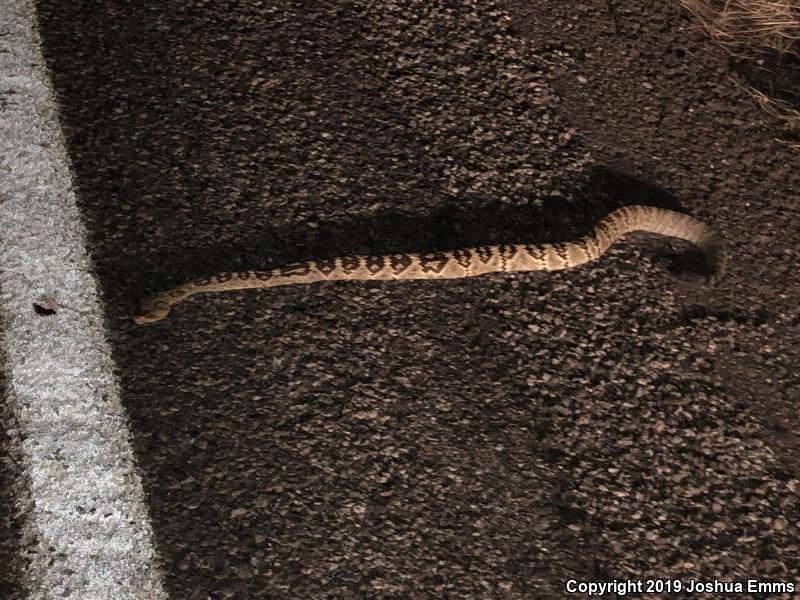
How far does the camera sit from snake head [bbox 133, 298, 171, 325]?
3619mm

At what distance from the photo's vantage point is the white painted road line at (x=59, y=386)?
9.95 feet

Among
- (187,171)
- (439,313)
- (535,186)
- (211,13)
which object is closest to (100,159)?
(187,171)

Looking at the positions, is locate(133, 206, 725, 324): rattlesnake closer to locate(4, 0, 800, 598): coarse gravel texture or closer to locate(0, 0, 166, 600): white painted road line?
locate(4, 0, 800, 598): coarse gravel texture

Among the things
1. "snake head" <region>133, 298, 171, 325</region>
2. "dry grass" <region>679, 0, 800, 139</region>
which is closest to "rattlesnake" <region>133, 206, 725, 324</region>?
"snake head" <region>133, 298, 171, 325</region>

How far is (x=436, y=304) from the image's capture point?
4004mm

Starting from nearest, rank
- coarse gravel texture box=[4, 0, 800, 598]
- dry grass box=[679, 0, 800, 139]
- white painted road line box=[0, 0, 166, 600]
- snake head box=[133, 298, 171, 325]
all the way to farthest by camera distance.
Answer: white painted road line box=[0, 0, 166, 600]
coarse gravel texture box=[4, 0, 800, 598]
snake head box=[133, 298, 171, 325]
dry grass box=[679, 0, 800, 139]

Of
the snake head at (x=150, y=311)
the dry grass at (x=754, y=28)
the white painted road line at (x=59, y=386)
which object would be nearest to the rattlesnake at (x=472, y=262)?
the snake head at (x=150, y=311)

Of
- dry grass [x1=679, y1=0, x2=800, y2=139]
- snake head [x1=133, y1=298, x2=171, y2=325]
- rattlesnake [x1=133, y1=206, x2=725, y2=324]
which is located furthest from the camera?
dry grass [x1=679, y1=0, x2=800, y2=139]

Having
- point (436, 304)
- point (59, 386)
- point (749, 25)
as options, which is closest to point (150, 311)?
point (59, 386)

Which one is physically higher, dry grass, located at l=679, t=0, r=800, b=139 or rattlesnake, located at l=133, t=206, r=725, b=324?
dry grass, located at l=679, t=0, r=800, b=139

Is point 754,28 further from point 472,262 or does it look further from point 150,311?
point 150,311

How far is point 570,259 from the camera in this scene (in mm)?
4223

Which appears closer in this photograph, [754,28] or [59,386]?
[59,386]

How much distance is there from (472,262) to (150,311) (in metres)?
1.38
